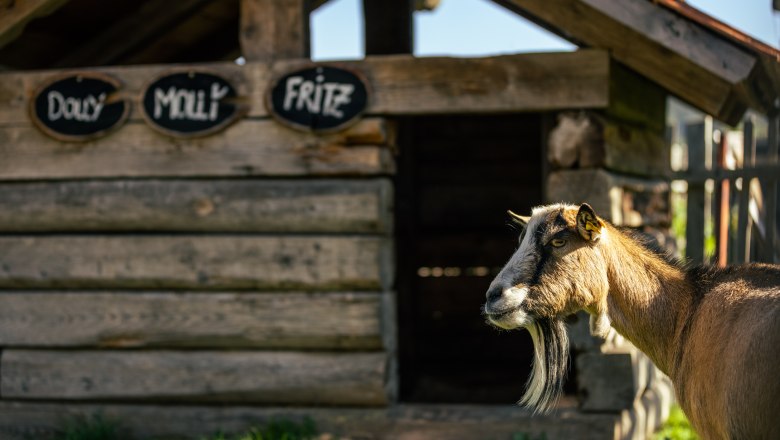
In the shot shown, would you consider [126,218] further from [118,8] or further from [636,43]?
[636,43]

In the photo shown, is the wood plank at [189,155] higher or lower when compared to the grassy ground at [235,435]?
higher

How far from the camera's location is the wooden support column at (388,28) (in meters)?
7.54

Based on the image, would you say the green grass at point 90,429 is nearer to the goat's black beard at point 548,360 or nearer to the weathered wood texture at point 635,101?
the goat's black beard at point 548,360

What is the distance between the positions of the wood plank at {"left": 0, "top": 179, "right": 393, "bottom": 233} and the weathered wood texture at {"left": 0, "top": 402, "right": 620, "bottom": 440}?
1200mm

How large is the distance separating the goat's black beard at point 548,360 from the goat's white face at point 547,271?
12 centimetres

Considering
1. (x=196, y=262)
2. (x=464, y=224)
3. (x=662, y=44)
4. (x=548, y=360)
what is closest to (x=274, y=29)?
(x=196, y=262)

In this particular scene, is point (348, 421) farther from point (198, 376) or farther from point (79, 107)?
point (79, 107)

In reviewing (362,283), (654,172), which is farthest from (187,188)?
(654,172)

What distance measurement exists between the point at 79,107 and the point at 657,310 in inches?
157

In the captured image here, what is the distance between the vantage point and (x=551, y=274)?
4.04 m

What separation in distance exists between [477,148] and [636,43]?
3.47 meters

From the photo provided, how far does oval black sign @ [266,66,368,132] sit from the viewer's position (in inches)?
229

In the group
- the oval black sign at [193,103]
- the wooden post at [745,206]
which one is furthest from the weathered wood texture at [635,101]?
the oval black sign at [193,103]

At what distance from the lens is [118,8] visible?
7055mm
